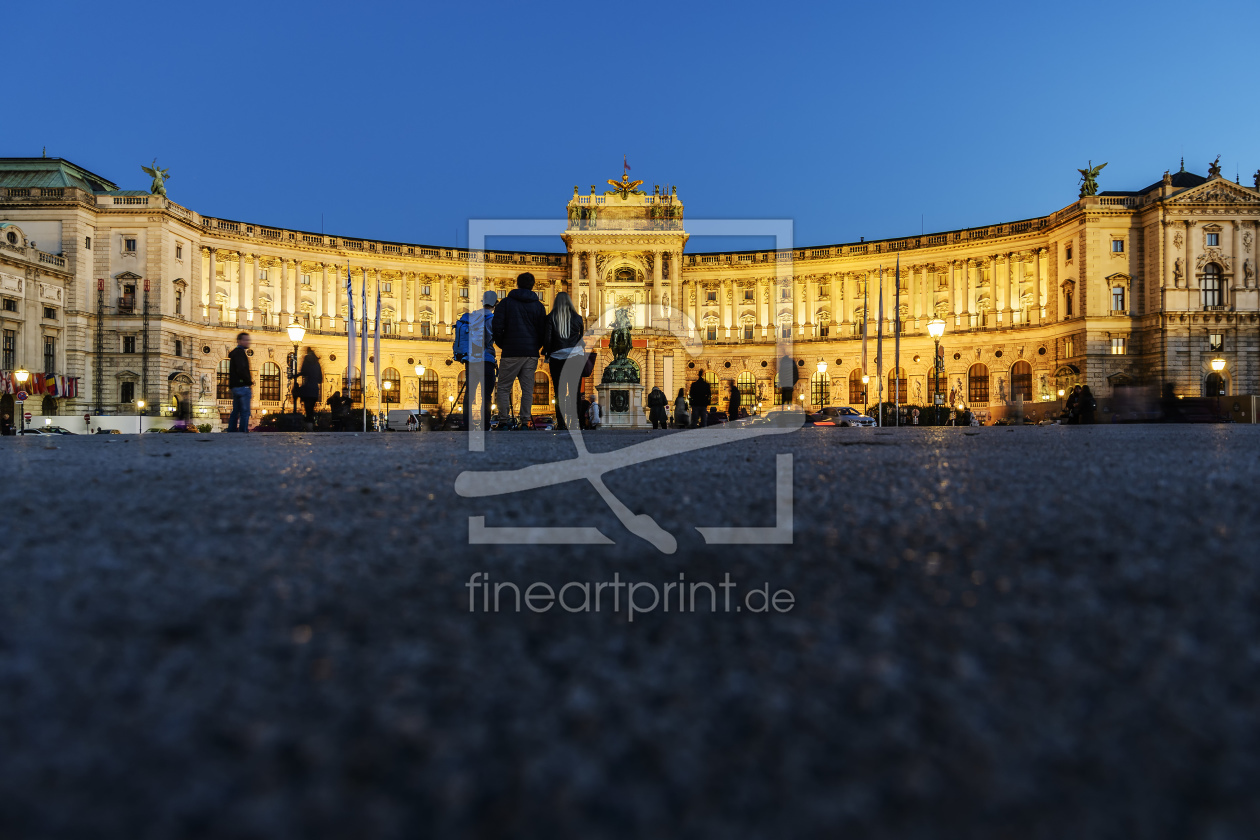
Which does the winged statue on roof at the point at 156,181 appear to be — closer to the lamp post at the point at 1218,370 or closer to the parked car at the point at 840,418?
the parked car at the point at 840,418

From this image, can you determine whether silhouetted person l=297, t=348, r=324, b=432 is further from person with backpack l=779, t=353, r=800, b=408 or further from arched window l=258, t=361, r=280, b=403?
arched window l=258, t=361, r=280, b=403

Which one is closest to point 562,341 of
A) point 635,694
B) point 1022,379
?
point 635,694

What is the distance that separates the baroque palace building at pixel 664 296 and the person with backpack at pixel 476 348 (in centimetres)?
2915

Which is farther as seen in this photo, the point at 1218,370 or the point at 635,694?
the point at 1218,370

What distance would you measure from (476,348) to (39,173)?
44.8 metres

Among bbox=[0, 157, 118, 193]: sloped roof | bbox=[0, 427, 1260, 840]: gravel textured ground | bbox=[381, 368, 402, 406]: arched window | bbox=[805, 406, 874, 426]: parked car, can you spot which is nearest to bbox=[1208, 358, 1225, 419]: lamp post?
bbox=[805, 406, 874, 426]: parked car

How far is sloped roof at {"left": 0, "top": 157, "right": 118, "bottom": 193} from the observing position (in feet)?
140

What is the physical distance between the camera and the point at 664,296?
51031 millimetres

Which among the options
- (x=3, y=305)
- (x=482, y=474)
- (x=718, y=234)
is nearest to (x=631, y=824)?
(x=482, y=474)

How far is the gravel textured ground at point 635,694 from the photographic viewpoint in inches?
18.6

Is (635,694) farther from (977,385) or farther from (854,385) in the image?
(854,385)

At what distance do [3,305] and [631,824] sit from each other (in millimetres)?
41291

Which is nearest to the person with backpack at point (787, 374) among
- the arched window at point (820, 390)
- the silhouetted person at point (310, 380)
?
the arched window at point (820, 390)

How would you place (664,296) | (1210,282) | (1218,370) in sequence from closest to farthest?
(1218,370), (1210,282), (664,296)
